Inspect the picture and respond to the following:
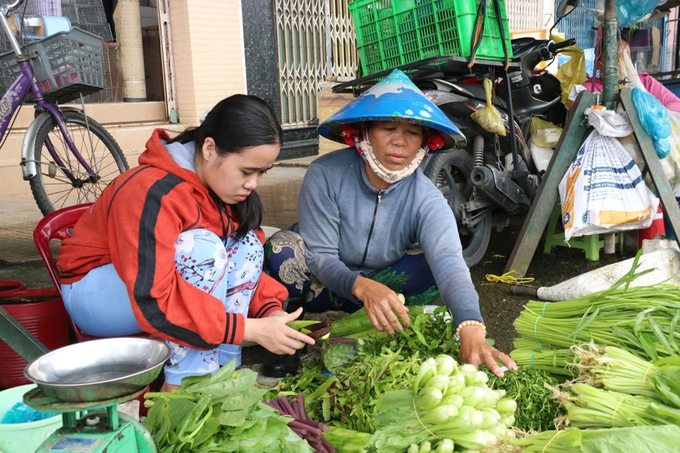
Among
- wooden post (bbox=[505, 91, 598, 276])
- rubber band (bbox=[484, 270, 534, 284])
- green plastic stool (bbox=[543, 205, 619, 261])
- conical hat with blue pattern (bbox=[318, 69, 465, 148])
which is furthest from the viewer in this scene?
green plastic stool (bbox=[543, 205, 619, 261])

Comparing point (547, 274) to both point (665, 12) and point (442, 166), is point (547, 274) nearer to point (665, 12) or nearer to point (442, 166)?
point (442, 166)

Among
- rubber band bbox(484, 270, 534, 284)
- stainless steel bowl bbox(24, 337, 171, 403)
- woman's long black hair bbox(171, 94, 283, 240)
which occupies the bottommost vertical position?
rubber band bbox(484, 270, 534, 284)

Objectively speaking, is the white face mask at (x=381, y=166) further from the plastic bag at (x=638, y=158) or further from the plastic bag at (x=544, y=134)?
the plastic bag at (x=544, y=134)

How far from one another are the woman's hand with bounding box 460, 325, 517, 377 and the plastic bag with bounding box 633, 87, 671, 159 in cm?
221

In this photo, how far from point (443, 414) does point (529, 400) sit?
0.39m

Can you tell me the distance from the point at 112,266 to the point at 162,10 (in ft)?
18.3

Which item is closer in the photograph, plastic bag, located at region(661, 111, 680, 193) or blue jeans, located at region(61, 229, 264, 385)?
blue jeans, located at region(61, 229, 264, 385)

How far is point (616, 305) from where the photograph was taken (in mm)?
2035

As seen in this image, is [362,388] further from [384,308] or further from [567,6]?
[567,6]

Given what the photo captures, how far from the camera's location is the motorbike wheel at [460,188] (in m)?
3.96

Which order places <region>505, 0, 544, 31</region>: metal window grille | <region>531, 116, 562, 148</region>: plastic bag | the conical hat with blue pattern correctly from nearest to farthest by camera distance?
1. the conical hat with blue pattern
2. <region>531, 116, 562, 148</region>: plastic bag
3. <region>505, 0, 544, 31</region>: metal window grille

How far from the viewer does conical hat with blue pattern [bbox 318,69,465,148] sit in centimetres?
244

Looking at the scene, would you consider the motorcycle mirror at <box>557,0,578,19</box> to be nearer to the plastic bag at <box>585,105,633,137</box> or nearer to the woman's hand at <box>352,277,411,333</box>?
the plastic bag at <box>585,105,633,137</box>

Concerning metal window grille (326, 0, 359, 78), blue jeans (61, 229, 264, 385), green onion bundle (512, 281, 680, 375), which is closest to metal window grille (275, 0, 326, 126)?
metal window grille (326, 0, 359, 78)
